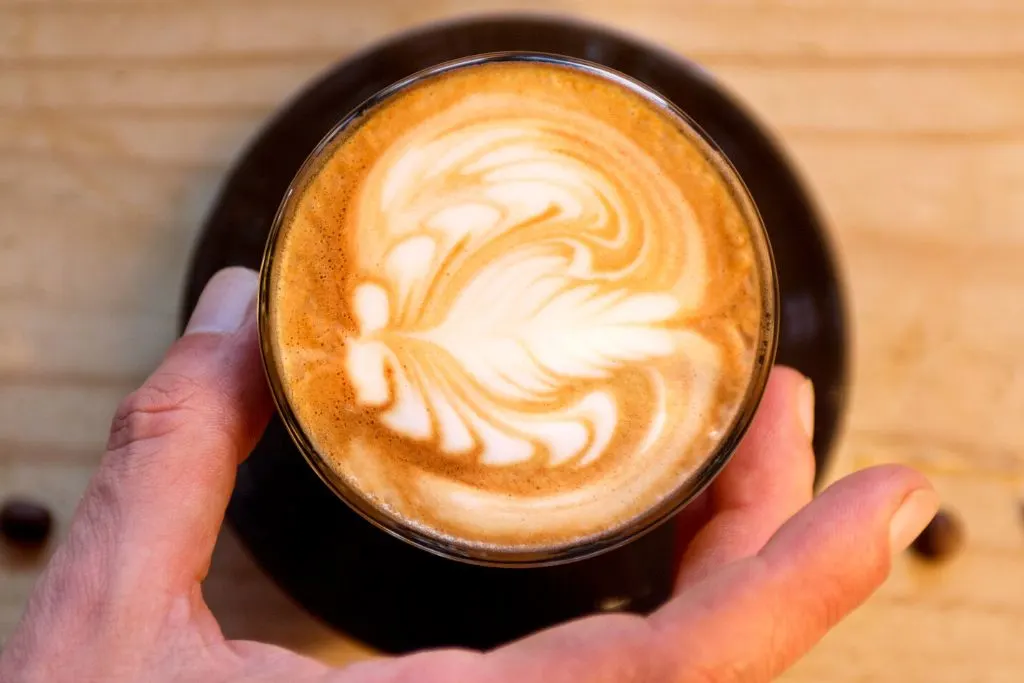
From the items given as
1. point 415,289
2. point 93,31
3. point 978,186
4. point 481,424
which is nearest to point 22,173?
point 93,31

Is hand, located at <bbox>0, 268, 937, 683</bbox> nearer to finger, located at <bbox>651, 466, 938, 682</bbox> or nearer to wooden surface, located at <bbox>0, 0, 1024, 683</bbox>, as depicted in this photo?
finger, located at <bbox>651, 466, 938, 682</bbox>

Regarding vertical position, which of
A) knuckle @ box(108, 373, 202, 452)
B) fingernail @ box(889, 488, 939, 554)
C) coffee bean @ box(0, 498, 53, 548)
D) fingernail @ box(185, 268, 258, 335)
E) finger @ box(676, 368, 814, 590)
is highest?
fingernail @ box(185, 268, 258, 335)

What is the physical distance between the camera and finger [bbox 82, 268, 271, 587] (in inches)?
27.8

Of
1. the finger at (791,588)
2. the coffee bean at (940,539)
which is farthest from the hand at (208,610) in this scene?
the coffee bean at (940,539)

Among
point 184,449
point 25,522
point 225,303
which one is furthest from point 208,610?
point 25,522

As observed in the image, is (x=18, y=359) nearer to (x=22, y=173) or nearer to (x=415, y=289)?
(x=22, y=173)

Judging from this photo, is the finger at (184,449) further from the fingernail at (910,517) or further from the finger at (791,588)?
the fingernail at (910,517)

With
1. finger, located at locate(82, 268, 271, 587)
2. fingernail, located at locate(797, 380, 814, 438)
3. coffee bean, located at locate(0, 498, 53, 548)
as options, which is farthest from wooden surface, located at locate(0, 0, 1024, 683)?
finger, located at locate(82, 268, 271, 587)

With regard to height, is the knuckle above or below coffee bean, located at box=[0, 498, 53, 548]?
above

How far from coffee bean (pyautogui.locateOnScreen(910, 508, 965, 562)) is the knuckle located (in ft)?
2.75

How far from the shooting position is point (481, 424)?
750mm

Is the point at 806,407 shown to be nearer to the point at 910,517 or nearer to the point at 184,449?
the point at 910,517

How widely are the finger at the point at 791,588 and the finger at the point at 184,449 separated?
41 centimetres

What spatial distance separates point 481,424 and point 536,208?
0.21 meters
